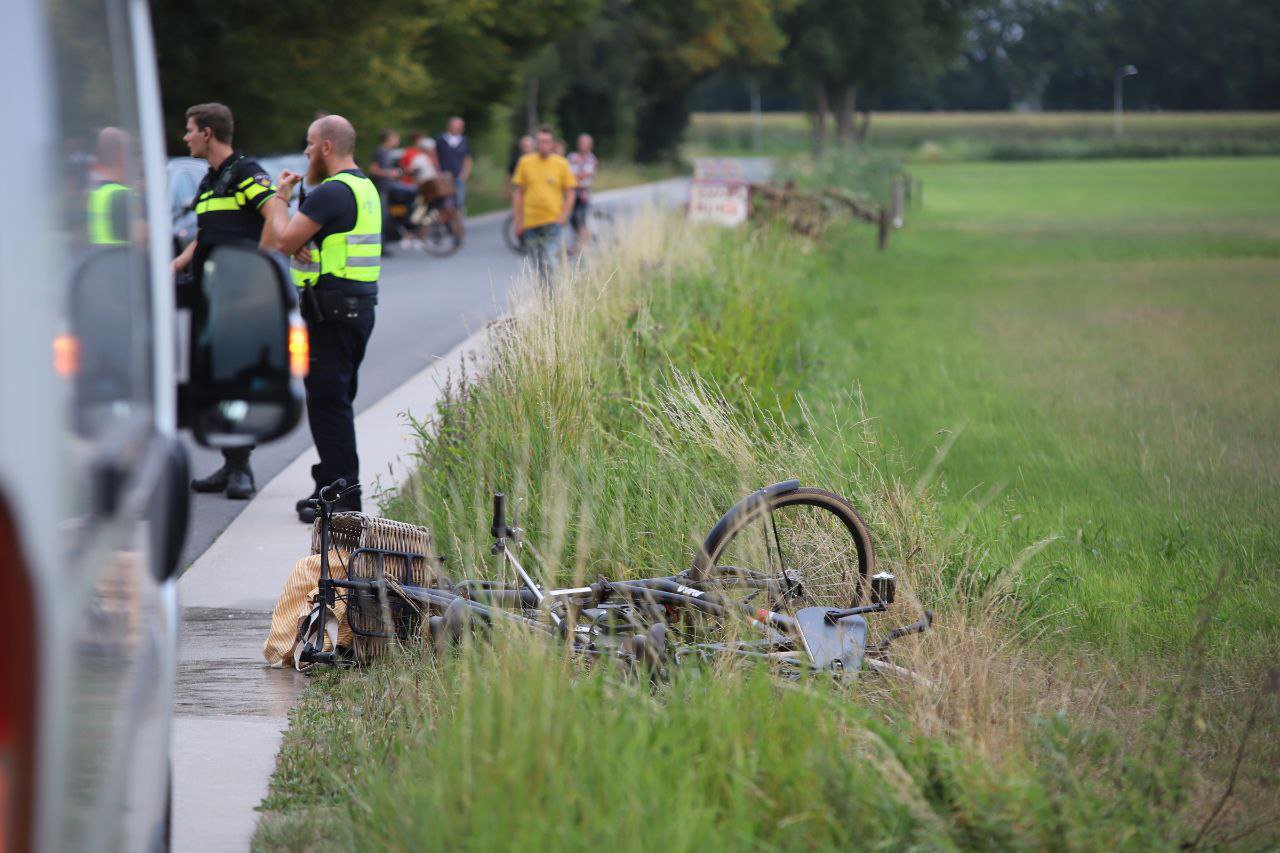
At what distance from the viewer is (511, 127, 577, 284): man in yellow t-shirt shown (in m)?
17.0

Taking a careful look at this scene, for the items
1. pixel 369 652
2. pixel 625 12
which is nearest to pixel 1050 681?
pixel 369 652

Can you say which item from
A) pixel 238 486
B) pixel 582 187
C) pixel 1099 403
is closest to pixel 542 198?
pixel 1099 403

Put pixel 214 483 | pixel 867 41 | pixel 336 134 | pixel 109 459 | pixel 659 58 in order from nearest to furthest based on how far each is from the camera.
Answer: pixel 109 459
pixel 336 134
pixel 214 483
pixel 659 58
pixel 867 41

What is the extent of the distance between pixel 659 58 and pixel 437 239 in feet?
120

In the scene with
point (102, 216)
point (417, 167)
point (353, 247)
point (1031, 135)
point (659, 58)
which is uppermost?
point (659, 58)

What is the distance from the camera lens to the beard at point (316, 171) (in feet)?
26.0

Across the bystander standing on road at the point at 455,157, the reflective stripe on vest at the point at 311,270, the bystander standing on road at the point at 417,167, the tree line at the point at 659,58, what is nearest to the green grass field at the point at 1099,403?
the reflective stripe on vest at the point at 311,270

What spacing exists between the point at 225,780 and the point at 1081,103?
150459 millimetres

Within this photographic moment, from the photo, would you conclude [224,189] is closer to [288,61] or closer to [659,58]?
[288,61]

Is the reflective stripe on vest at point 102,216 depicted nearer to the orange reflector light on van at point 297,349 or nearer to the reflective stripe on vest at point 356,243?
Answer: the orange reflector light on van at point 297,349

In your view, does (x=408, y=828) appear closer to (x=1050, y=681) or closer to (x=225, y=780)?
(x=225, y=780)

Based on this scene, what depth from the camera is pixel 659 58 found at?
61.5 meters

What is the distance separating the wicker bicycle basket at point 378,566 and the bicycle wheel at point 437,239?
20630 mm

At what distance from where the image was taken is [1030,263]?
97.1 feet
